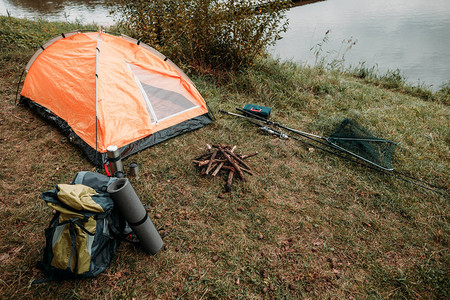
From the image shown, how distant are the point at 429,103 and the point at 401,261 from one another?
515cm

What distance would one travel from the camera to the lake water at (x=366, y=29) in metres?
9.10

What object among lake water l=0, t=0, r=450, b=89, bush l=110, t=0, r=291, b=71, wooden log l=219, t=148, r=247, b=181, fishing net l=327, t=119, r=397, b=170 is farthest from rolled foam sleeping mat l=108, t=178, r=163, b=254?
lake water l=0, t=0, r=450, b=89

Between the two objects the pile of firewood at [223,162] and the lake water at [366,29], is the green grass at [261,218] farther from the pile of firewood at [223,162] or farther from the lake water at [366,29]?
the lake water at [366,29]

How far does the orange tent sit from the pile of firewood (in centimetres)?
75

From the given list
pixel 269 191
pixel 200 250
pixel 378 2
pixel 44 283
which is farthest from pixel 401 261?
pixel 378 2

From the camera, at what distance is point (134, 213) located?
89.3 inches

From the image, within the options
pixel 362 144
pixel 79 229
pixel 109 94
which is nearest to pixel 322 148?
pixel 362 144

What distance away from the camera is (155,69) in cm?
422

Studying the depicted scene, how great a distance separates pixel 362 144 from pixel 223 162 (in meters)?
2.11

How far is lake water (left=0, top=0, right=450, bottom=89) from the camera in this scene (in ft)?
29.9

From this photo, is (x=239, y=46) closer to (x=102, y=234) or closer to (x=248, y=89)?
(x=248, y=89)

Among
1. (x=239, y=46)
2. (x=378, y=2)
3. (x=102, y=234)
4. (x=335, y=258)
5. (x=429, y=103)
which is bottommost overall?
(x=335, y=258)

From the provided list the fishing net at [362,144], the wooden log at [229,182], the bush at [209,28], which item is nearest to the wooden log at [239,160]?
the wooden log at [229,182]

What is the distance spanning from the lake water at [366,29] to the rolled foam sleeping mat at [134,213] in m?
6.45
